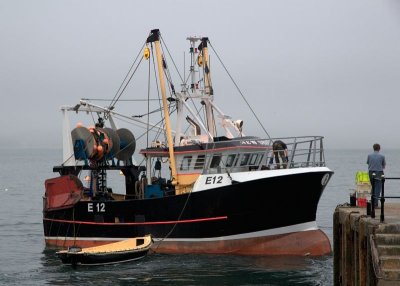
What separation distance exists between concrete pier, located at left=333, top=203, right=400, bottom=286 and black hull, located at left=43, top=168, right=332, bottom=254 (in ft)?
25.0

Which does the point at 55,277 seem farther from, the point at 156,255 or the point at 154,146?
the point at 154,146

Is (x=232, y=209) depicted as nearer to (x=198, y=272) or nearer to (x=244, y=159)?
(x=244, y=159)

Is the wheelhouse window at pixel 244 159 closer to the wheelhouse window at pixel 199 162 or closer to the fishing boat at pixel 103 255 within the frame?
the wheelhouse window at pixel 199 162

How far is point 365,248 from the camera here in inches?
549

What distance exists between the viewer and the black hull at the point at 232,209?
2533 cm

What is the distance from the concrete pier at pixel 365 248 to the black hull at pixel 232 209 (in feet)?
25.0

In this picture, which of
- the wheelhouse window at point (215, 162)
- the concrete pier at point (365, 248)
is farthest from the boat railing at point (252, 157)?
the concrete pier at point (365, 248)

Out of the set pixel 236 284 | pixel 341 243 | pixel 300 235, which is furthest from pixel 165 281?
pixel 341 243

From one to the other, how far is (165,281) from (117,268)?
2.44 m

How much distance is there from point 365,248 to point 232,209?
1167 cm

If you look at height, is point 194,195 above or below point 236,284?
above

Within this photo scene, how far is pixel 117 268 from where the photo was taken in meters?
24.8

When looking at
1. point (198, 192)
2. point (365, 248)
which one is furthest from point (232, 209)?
point (365, 248)

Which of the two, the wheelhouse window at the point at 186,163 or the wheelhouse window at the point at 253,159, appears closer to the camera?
the wheelhouse window at the point at 253,159
